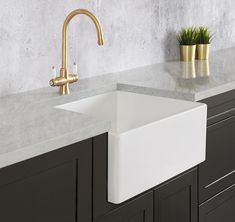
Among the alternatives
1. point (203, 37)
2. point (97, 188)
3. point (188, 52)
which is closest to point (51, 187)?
point (97, 188)

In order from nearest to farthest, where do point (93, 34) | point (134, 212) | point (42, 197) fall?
point (42, 197), point (134, 212), point (93, 34)

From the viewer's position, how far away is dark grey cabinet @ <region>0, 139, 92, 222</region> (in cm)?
162

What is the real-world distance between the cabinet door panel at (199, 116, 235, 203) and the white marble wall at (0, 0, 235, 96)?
63 centimetres

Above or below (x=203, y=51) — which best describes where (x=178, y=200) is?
below

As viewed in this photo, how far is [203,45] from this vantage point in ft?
10.7

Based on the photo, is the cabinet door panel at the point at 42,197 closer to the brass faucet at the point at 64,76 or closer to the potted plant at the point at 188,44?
the brass faucet at the point at 64,76

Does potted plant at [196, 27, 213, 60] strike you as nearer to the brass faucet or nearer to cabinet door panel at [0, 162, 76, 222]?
the brass faucet

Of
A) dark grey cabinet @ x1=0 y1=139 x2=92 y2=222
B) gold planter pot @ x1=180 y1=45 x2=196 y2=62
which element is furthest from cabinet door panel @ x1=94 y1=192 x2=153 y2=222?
gold planter pot @ x1=180 y1=45 x2=196 y2=62

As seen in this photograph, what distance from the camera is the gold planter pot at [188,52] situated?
324 cm

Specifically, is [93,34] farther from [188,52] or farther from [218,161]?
[218,161]

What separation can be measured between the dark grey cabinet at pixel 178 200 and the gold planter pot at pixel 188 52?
3.24ft

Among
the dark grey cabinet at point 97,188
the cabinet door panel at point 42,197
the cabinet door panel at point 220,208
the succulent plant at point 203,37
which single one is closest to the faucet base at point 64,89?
the dark grey cabinet at point 97,188

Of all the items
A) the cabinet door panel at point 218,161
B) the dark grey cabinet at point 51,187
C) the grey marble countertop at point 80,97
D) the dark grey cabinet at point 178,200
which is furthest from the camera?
the cabinet door panel at point 218,161

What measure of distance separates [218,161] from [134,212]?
2.34ft
